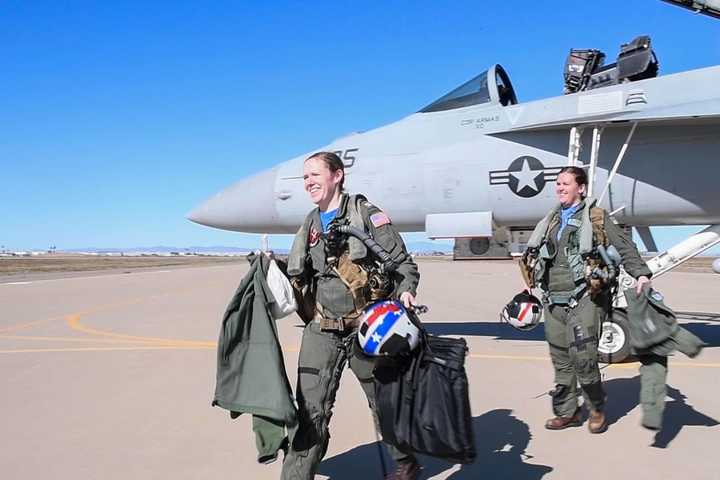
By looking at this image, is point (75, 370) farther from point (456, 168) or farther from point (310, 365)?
point (456, 168)

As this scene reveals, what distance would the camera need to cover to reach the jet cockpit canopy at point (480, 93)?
7.13 m

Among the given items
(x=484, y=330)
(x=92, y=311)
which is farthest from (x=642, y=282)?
(x=92, y=311)

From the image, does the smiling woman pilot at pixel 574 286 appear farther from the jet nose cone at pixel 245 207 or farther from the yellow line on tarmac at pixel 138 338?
the yellow line on tarmac at pixel 138 338

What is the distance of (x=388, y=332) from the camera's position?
2.63 metres

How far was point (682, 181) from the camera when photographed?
6270 mm

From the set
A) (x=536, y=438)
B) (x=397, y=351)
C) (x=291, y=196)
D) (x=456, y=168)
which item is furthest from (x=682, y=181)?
(x=397, y=351)

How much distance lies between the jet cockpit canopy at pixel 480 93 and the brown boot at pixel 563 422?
4.24 meters

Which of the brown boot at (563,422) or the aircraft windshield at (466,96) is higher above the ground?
the aircraft windshield at (466,96)

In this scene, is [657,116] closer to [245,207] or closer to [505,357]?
[505,357]

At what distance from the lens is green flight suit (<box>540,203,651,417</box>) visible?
397 cm

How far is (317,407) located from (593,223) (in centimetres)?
251

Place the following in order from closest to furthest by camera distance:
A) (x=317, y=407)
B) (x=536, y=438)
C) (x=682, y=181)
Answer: (x=317, y=407) → (x=536, y=438) → (x=682, y=181)

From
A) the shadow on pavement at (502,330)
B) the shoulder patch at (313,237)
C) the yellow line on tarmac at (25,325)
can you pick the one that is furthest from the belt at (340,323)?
the yellow line on tarmac at (25,325)

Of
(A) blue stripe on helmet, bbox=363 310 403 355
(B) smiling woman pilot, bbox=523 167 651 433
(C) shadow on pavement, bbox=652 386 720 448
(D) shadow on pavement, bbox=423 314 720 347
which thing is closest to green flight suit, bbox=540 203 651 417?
(B) smiling woman pilot, bbox=523 167 651 433
